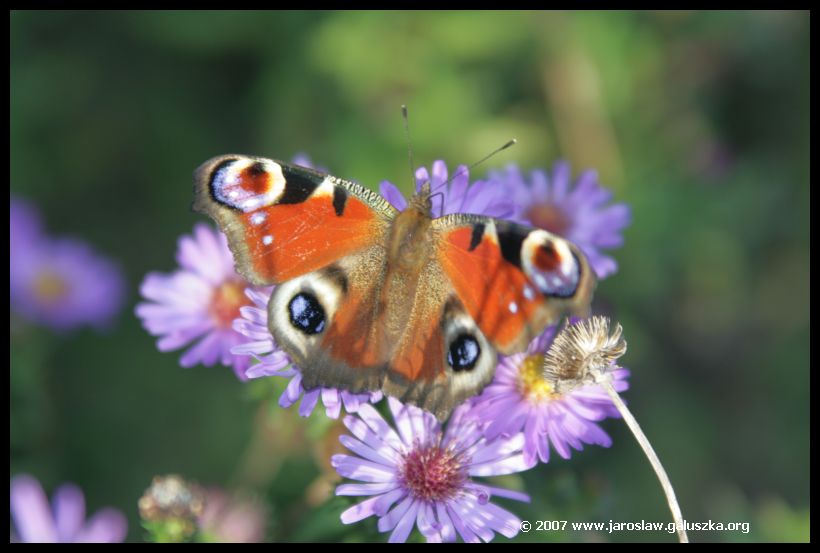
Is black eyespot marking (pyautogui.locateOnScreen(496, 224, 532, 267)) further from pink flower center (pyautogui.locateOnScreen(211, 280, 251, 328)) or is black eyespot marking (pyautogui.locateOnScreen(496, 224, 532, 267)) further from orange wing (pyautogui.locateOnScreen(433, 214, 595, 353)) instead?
pink flower center (pyautogui.locateOnScreen(211, 280, 251, 328))

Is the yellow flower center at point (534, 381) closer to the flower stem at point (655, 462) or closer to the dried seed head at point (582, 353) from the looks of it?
the dried seed head at point (582, 353)

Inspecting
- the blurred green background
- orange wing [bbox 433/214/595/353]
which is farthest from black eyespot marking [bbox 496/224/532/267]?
the blurred green background

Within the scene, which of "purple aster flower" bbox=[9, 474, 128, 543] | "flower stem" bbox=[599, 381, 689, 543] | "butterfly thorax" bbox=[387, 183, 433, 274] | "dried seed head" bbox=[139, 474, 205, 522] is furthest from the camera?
"purple aster flower" bbox=[9, 474, 128, 543]

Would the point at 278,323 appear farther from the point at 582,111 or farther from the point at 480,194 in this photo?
the point at 582,111

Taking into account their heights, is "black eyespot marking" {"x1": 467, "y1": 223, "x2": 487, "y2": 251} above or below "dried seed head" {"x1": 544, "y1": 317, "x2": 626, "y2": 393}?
above

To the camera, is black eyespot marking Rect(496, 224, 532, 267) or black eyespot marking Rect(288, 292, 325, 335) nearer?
black eyespot marking Rect(496, 224, 532, 267)

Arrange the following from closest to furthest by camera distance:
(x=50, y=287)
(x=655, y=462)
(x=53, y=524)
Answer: (x=655, y=462), (x=53, y=524), (x=50, y=287)

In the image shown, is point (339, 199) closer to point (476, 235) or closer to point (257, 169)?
point (257, 169)

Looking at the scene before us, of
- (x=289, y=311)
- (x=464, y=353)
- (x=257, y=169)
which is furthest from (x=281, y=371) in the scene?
(x=257, y=169)
